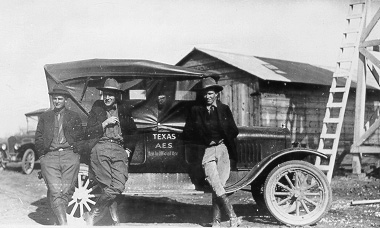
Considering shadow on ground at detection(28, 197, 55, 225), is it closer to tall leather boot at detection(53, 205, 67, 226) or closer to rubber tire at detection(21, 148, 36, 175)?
tall leather boot at detection(53, 205, 67, 226)

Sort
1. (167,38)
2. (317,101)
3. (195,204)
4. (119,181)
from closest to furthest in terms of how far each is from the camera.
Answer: (119,181) < (167,38) < (195,204) < (317,101)

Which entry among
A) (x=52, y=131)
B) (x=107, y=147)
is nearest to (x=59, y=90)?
(x=52, y=131)

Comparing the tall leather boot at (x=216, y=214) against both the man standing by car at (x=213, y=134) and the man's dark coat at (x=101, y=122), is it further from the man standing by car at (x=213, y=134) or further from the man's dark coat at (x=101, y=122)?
the man's dark coat at (x=101, y=122)

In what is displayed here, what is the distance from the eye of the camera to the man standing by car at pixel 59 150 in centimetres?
469

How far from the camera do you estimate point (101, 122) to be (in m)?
4.80

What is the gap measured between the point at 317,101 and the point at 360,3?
510 cm

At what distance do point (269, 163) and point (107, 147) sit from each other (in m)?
2.07

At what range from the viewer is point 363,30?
8773 mm

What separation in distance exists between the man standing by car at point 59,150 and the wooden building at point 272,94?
769cm

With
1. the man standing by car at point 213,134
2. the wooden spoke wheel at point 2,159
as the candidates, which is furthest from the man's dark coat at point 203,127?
the wooden spoke wheel at point 2,159

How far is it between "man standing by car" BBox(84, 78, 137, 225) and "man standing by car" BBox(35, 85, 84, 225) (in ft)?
0.70

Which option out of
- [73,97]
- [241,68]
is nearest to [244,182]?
[73,97]

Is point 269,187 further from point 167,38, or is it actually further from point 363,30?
point 363,30

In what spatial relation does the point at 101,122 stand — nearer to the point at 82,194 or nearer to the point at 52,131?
the point at 52,131
